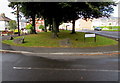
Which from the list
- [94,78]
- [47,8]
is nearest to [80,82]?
[94,78]

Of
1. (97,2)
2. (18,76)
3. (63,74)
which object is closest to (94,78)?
(63,74)

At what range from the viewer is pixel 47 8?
49.9 ft

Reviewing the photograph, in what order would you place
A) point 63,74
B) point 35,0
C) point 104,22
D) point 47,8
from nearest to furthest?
point 63,74, point 35,0, point 47,8, point 104,22

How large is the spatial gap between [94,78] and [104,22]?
395ft

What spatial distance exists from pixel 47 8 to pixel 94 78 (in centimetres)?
1160

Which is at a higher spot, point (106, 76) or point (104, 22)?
point (104, 22)

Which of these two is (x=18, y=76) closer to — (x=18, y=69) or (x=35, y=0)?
(x=18, y=69)

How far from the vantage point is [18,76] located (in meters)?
5.63

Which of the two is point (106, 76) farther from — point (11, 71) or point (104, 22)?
point (104, 22)

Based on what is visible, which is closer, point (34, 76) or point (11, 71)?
point (34, 76)

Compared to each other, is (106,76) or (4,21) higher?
(4,21)

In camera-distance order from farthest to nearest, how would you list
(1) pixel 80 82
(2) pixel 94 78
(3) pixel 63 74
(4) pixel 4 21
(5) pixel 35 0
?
(4) pixel 4 21, (5) pixel 35 0, (3) pixel 63 74, (2) pixel 94 78, (1) pixel 80 82

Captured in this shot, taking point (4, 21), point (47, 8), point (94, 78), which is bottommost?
point (94, 78)

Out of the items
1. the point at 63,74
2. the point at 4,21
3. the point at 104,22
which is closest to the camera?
the point at 63,74
